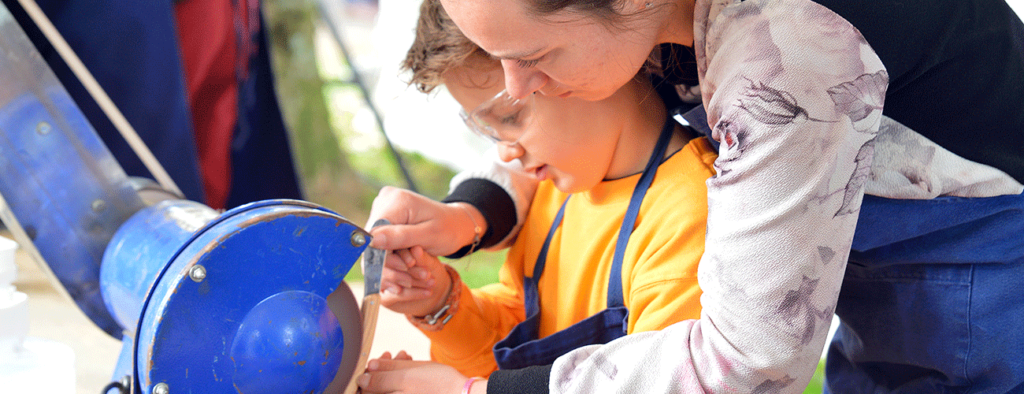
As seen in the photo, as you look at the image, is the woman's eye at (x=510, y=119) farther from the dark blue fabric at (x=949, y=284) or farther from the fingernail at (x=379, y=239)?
the dark blue fabric at (x=949, y=284)

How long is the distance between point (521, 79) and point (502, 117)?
0.61 feet

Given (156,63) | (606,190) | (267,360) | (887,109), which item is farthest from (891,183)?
(156,63)

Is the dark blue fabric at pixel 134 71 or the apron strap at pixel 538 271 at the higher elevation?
the dark blue fabric at pixel 134 71

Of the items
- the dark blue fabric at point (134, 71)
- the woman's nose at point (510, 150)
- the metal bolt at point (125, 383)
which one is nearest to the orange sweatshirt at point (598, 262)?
the woman's nose at point (510, 150)

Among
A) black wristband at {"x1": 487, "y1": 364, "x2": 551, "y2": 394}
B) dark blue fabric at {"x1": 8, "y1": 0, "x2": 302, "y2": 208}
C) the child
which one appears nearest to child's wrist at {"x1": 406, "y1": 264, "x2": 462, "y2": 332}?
the child

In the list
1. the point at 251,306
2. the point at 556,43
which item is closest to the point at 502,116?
the point at 556,43

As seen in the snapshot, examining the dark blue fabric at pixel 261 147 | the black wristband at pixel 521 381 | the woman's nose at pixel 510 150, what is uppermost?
the woman's nose at pixel 510 150

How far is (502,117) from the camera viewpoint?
0.81 metres

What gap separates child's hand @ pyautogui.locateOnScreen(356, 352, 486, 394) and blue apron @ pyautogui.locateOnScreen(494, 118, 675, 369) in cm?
12

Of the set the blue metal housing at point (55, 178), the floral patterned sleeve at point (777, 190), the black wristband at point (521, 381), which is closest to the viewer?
the floral patterned sleeve at point (777, 190)

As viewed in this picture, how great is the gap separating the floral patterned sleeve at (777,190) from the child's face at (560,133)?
0.85ft

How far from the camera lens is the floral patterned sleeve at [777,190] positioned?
0.51m

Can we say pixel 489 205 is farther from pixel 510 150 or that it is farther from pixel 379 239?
pixel 379 239

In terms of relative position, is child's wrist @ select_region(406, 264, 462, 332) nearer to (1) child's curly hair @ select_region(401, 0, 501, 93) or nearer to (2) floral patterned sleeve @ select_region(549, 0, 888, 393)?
(1) child's curly hair @ select_region(401, 0, 501, 93)
